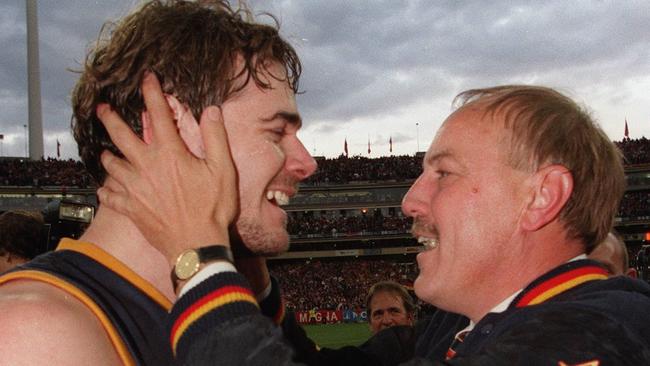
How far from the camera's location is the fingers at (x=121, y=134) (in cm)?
224

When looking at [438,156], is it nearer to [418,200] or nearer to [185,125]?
[418,200]

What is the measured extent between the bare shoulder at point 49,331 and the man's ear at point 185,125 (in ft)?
2.57

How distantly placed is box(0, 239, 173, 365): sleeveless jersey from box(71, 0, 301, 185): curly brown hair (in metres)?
0.51

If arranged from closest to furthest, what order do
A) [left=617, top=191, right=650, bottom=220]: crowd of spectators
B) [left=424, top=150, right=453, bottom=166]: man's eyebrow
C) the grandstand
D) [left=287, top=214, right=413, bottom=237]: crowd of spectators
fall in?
[left=424, top=150, right=453, bottom=166]: man's eyebrow < the grandstand < [left=617, top=191, right=650, bottom=220]: crowd of spectators < [left=287, top=214, right=413, bottom=237]: crowd of spectators

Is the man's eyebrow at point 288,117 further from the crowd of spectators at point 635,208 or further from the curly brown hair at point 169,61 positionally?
the crowd of spectators at point 635,208

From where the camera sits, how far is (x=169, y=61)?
2.50m

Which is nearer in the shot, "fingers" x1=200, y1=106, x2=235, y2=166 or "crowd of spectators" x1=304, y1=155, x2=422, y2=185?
"fingers" x1=200, y1=106, x2=235, y2=166

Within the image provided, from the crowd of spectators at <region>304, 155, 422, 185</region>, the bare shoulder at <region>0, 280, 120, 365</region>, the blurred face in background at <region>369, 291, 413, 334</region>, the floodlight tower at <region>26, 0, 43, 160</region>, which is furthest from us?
the crowd of spectators at <region>304, 155, 422, 185</region>

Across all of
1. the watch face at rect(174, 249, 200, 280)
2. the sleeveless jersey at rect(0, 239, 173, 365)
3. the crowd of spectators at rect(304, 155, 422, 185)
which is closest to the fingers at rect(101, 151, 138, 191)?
the sleeveless jersey at rect(0, 239, 173, 365)

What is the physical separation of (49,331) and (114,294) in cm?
33

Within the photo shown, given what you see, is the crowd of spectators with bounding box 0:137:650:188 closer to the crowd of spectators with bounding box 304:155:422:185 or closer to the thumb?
the crowd of spectators with bounding box 304:155:422:185

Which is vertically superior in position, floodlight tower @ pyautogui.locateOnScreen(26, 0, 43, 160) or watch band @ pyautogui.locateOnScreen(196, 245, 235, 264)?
floodlight tower @ pyautogui.locateOnScreen(26, 0, 43, 160)

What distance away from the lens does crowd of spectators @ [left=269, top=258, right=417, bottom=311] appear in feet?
149

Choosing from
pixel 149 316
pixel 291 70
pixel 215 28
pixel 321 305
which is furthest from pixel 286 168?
pixel 321 305
